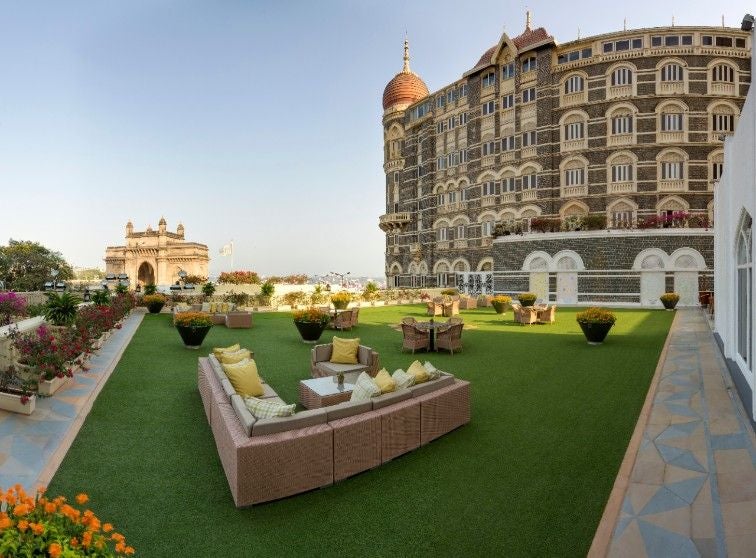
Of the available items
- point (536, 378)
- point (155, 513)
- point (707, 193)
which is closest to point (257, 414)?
point (155, 513)

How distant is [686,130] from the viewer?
30828mm

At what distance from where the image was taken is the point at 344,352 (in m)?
10.1

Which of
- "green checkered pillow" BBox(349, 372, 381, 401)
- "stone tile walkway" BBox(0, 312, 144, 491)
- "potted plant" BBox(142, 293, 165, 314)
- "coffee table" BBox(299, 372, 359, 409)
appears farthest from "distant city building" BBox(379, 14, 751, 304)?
"stone tile walkway" BBox(0, 312, 144, 491)

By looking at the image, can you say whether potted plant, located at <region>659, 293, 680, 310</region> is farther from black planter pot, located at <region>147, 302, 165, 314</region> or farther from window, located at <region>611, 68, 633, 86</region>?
black planter pot, located at <region>147, 302, 165, 314</region>

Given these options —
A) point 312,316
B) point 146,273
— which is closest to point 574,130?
point 312,316

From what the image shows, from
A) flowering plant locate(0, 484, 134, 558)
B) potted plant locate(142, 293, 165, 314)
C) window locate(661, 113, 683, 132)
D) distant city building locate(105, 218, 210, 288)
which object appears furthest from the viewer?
distant city building locate(105, 218, 210, 288)

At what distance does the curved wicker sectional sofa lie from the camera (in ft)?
15.6

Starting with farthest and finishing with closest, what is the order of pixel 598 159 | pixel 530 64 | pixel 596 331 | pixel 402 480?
1. pixel 530 64
2. pixel 598 159
3. pixel 596 331
4. pixel 402 480

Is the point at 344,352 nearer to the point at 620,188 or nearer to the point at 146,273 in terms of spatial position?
the point at 620,188

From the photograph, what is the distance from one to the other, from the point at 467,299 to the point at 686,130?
1962 cm

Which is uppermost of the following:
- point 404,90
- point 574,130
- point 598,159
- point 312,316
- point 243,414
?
point 404,90

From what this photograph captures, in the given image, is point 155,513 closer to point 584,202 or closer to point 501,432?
point 501,432

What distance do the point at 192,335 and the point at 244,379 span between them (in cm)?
709

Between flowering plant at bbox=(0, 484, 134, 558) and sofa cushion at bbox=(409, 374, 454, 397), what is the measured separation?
4411mm
